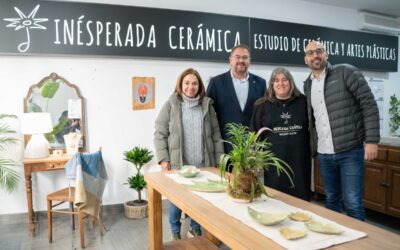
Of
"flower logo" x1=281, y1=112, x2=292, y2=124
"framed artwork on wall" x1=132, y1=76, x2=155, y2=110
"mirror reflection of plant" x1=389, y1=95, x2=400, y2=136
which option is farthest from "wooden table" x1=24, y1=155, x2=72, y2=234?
"mirror reflection of plant" x1=389, y1=95, x2=400, y2=136

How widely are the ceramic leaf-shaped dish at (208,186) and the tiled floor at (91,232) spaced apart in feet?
4.23

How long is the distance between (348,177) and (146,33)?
2447 mm

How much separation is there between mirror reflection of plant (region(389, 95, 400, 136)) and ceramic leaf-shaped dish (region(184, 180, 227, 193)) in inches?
159

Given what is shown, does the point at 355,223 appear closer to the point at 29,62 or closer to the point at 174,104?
the point at 174,104

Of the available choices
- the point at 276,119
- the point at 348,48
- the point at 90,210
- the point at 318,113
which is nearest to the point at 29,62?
the point at 90,210

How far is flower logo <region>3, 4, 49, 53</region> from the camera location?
3.17 meters

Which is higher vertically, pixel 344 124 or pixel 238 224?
pixel 344 124

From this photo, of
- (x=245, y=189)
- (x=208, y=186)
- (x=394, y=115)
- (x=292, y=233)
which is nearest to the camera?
(x=292, y=233)

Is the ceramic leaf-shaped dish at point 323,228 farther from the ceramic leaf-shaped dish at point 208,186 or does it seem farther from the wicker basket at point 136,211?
the wicker basket at point 136,211

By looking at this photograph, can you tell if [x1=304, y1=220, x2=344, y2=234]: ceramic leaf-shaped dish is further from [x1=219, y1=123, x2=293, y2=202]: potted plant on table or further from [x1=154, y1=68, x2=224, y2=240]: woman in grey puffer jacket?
[x1=154, y1=68, x2=224, y2=240]: woman in grey puffer jacket

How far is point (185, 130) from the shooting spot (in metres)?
2.47

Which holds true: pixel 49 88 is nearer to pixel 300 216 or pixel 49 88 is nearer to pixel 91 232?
pixel 91 232

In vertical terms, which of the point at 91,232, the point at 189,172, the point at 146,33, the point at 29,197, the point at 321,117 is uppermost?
the point at 146,33

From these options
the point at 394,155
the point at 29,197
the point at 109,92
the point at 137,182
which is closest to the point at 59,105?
the point at 109,92
